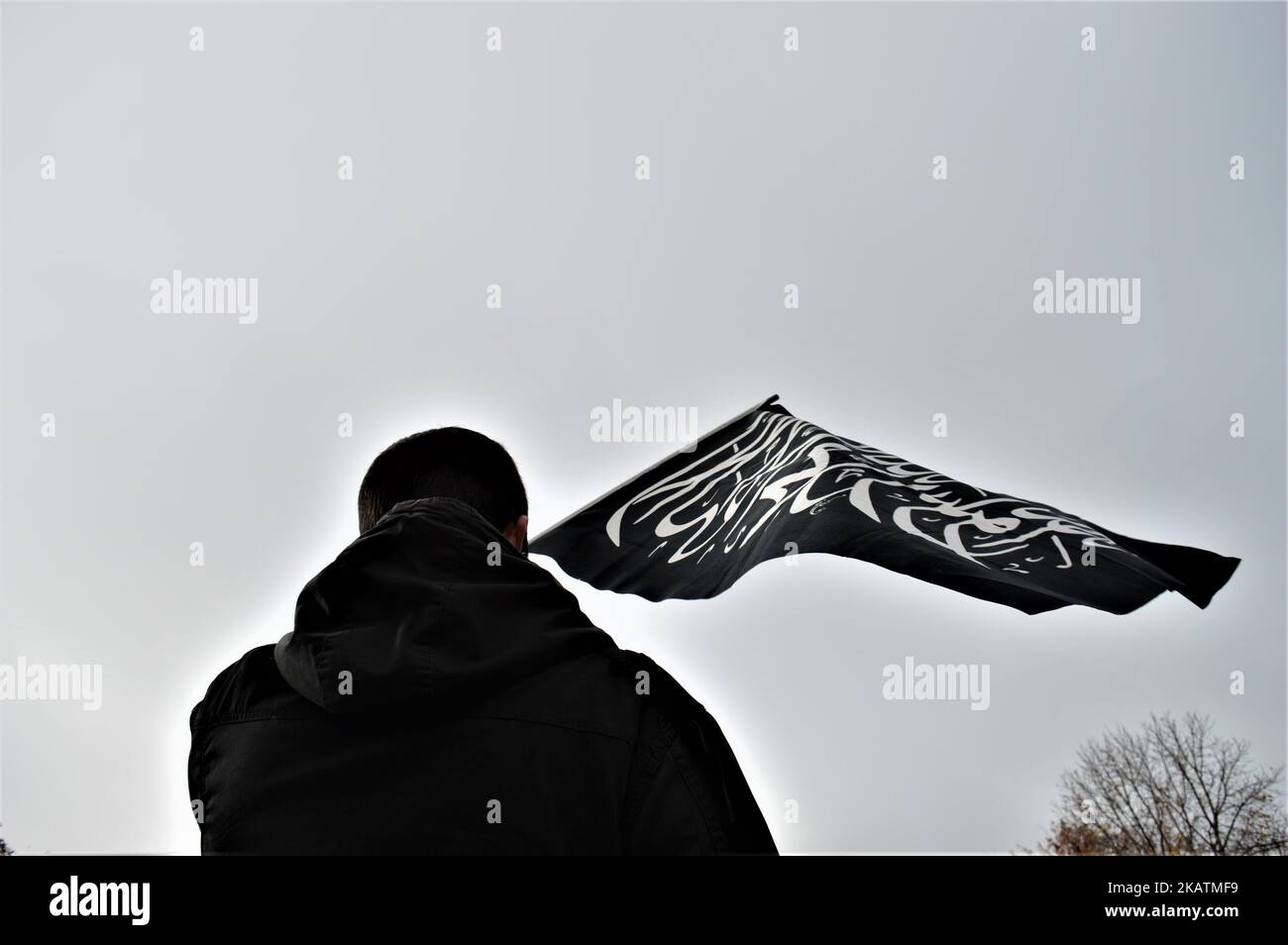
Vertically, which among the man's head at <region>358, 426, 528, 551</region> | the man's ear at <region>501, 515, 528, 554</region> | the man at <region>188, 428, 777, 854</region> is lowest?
the man at <region>188, 428, 777, 854</region>

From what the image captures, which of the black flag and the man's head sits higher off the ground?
the man's head

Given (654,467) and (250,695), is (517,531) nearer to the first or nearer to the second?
(250,695)

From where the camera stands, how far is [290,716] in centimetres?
185

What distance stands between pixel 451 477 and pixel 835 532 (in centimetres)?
324

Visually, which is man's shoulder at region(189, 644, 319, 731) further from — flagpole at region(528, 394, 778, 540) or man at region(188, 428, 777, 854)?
flagpole at region(528, 394, 778, 540)

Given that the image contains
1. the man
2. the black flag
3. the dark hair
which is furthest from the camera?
the black flag

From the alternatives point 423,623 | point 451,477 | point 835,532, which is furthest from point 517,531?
point 835,532

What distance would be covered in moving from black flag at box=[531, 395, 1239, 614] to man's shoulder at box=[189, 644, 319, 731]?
3.44 m

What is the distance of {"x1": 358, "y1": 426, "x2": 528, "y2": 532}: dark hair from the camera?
2.33m

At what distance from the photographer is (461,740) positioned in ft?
5.81

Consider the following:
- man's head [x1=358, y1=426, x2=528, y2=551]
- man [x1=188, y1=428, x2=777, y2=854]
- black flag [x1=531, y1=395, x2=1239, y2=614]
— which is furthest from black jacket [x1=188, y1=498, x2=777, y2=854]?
black flag [x1=531, y1=395, x2=1239, y2=614]

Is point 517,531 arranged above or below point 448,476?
below
